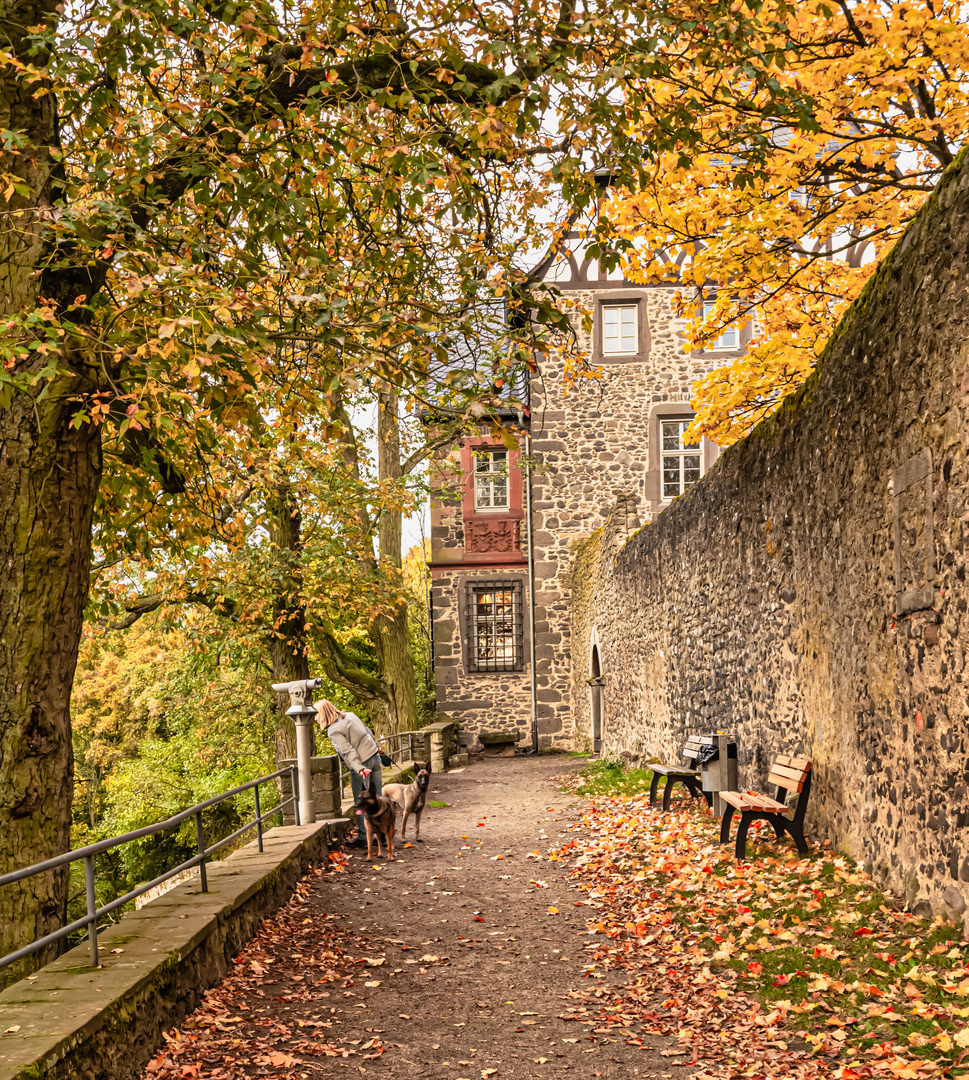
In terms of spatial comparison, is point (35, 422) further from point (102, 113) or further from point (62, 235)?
point (102, 113)

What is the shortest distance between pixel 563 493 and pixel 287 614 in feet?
29.4

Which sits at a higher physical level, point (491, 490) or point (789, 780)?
point (491, 490)

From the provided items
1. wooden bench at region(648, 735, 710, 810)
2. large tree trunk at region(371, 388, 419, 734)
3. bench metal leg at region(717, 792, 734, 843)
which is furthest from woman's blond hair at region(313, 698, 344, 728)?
large tree trunk at region(371, 388, 419, 734)

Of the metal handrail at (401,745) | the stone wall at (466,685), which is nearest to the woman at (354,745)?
the metal handrail at (401,745)

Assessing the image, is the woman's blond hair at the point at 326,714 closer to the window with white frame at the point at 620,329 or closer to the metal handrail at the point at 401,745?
the metal handrail at the point at 401,745

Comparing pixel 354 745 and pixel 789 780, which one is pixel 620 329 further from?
pixel 789 780

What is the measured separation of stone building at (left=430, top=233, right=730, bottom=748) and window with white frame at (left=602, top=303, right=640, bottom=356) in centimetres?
2

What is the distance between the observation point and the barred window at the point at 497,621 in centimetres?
2161

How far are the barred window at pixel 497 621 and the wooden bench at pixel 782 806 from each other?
14311mm

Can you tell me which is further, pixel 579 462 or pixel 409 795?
pixel 579 462

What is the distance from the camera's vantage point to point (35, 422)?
508 centimetres

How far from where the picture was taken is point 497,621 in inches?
856

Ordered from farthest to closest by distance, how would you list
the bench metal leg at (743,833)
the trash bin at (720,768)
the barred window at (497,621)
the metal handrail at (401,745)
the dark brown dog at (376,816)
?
the barred window at (497,621)
the metal handrail at (401,745)
the dark brown dog at (376,816)
the trash bin at (720,768)
the bench metal leg at (743,833)

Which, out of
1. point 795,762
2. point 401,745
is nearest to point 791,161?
point 795,762
